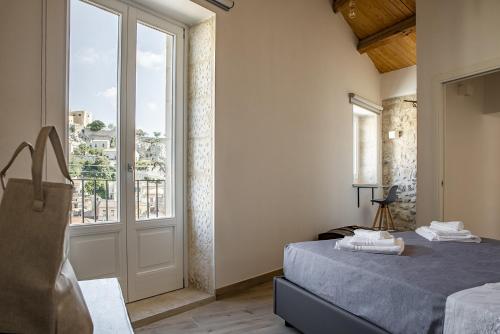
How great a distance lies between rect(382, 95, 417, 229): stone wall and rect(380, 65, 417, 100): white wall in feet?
0.36

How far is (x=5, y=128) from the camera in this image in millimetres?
1881

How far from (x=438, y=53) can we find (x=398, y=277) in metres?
3.14

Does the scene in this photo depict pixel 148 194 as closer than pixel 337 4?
Yes

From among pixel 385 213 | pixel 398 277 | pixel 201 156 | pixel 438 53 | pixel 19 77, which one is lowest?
pixel 385 213

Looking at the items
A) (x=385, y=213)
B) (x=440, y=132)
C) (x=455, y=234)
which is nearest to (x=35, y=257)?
(x=455, y=234)

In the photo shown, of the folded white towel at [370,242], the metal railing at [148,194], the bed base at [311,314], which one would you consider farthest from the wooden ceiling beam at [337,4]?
the bed base at [311,314]

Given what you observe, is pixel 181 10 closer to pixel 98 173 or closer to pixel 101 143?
pixel 101 143

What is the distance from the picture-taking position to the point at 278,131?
3668 mm

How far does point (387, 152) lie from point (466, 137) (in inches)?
75.2

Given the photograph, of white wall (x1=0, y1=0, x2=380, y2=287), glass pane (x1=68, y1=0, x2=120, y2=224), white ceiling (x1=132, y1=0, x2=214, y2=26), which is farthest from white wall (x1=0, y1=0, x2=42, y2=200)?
white ceiling (x1=132, y1=0, x2=214, y2=26)

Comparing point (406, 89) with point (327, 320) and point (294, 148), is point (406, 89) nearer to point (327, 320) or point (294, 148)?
point (294, 148)

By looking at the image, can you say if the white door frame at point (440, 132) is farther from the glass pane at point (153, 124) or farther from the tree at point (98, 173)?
the tree at point (98, 173)

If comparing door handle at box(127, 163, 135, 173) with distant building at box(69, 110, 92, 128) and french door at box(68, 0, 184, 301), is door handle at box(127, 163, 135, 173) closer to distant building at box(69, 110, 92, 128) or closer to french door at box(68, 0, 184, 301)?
french door at box(68, 0, 184, 301)

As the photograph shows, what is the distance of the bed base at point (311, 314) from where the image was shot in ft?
5.40
